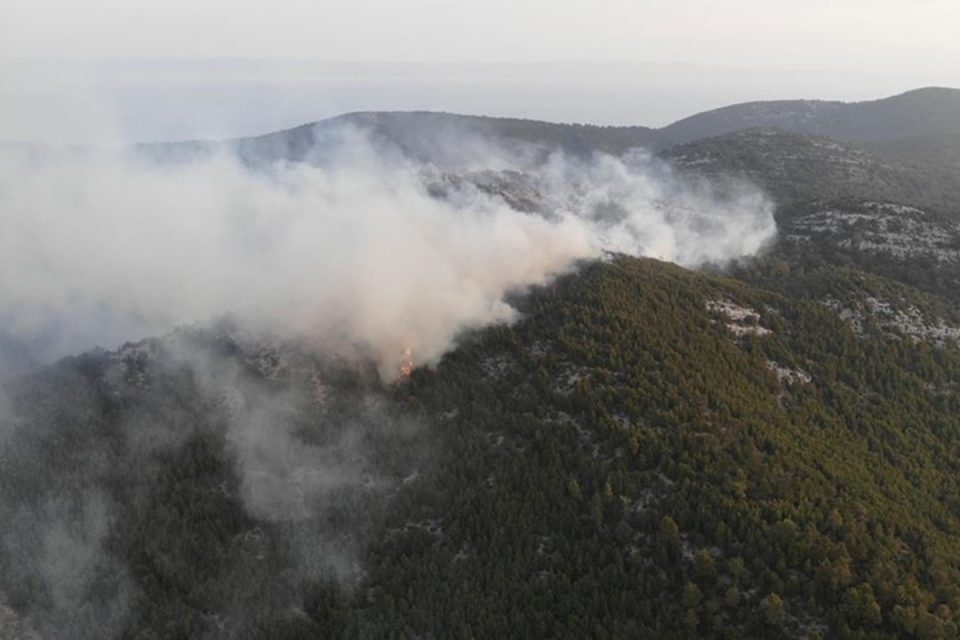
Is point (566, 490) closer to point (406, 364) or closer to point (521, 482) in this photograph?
point (521, 482)

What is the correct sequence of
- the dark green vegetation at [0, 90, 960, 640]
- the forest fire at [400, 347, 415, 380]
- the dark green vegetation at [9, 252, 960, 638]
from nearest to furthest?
the dark green vegetation at [9, 252, 960, 638] → the dark green vegetation at [0, 90, 960, 640] → the forest fire at [400, 347, 415, 380]

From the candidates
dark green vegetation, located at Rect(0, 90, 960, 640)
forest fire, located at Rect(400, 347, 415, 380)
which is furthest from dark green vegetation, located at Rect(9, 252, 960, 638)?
forest fire, located at Rect(400, 347, 415, 380)

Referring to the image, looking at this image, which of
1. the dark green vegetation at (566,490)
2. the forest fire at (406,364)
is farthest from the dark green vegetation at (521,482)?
the forest fire at (406,364)

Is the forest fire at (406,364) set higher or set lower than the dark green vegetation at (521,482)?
higher

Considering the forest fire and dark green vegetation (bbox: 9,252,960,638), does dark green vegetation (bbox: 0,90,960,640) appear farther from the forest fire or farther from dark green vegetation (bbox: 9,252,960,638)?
the forest fire

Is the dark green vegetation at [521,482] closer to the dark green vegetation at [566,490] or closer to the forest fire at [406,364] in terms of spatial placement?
the dark green vegetation at [566,490]
